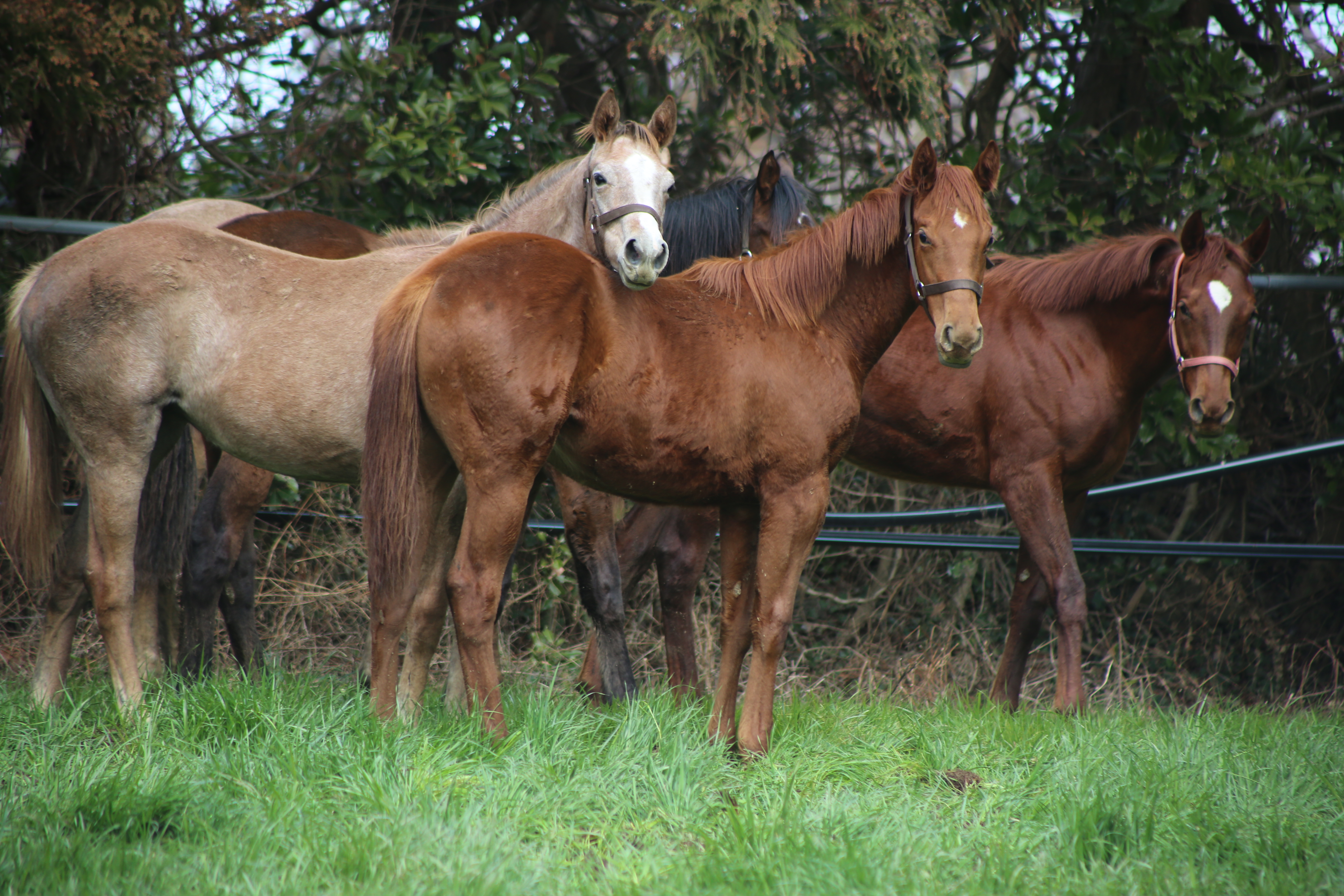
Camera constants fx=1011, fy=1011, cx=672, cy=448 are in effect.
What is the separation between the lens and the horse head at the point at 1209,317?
4344 millimetres

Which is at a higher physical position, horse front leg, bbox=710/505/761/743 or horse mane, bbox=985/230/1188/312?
horse mane, bbox=985/230/1188/312

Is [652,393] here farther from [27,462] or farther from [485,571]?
[27,462]

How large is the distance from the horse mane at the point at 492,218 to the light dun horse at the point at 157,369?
63 cm

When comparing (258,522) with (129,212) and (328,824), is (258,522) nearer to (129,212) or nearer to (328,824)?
(129,212)

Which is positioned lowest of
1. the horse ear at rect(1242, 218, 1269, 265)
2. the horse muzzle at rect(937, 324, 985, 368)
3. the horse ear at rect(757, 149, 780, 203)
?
the horse muzzle at rect(937, 324, 985, 368)

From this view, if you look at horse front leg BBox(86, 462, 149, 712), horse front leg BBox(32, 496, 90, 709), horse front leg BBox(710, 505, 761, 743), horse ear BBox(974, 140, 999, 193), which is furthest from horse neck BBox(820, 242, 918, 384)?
horse front leg BBox(32, 496, 90, 709)

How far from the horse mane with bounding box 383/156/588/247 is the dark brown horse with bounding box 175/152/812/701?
0.27m

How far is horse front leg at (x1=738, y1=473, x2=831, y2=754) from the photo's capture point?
127 inches

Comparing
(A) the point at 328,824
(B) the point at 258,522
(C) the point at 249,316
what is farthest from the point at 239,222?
(A) the point at 328,824

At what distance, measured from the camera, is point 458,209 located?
6082 mm

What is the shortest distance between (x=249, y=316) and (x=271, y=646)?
2.60m

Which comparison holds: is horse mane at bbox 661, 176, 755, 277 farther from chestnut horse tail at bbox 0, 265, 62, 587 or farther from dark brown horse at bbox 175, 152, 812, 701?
chestnut horse tail at bbox 0, 265, 62, 587

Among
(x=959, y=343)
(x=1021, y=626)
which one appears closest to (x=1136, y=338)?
(x=1021, y=626)

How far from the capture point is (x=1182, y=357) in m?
4.45
